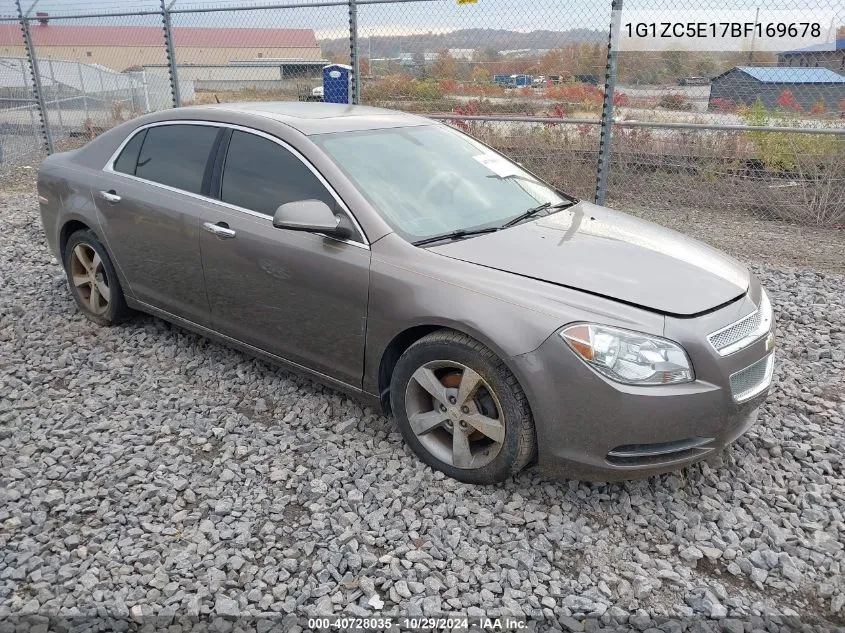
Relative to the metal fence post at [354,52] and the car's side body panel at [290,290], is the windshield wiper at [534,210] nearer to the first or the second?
the car's side body panel at [290,290]

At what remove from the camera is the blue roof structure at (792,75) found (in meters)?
7.32

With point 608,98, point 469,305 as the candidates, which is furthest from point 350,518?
point 608,98

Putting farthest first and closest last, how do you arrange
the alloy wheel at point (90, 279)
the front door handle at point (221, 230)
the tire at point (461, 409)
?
the alloy wheel at point (90, 279), the front door handle at point (221, 230), the tire at point (461, 409)

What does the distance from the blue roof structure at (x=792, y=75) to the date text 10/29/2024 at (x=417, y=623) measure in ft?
23.1

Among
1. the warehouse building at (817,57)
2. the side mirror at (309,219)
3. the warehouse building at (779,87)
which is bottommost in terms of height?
the side mirror at (309,219)

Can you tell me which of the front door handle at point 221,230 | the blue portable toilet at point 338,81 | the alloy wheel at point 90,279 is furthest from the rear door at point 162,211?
the blue portable toilet at point 338,81

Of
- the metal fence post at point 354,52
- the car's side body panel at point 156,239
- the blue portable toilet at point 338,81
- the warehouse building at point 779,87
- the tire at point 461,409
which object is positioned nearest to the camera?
the tire at point 461,409

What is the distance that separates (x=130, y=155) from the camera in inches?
178

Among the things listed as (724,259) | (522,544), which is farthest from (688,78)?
(522,544)

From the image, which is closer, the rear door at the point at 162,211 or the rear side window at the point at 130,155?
the rear door at the point at 162,211

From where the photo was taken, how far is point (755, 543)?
2.87 m

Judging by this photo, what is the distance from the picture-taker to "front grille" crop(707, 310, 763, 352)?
2.84 meters

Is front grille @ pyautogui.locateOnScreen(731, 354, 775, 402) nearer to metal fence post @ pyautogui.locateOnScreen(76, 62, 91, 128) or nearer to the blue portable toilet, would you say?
the blue portable toilet

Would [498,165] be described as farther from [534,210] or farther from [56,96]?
[56,96]
